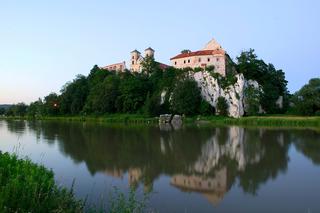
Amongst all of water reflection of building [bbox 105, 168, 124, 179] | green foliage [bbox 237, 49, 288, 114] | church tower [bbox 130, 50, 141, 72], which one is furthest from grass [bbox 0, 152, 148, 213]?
church tower [bbox 130, 50, 141, 72]

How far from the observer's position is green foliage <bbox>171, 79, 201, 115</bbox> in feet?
259

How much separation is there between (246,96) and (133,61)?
139ft

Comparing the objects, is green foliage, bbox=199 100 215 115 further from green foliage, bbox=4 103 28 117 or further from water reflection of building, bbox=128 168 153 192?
green foliage, bbox=4 103 28 117

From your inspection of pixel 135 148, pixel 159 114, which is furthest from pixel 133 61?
pixel 135 148

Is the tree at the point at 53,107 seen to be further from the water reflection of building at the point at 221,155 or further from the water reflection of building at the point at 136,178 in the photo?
the water reflection of building at the point at 136,178

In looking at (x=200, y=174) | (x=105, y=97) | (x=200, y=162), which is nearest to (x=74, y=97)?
(x=105, y=97)

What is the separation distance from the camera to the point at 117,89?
9600cm

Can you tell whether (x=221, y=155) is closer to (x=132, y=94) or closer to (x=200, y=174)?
(x=200, y=174)

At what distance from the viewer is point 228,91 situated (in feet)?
272

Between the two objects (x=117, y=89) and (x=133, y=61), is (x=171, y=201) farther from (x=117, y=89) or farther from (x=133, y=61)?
(x=133, y=61)

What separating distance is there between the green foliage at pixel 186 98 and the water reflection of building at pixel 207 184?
60.7m

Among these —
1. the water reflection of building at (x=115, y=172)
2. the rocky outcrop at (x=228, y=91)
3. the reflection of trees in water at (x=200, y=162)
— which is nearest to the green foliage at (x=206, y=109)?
the rocky outcrop at (x=228, y=91)

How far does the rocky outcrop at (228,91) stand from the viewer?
80225mm

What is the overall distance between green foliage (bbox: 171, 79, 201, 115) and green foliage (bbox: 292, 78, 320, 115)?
69.4ft
